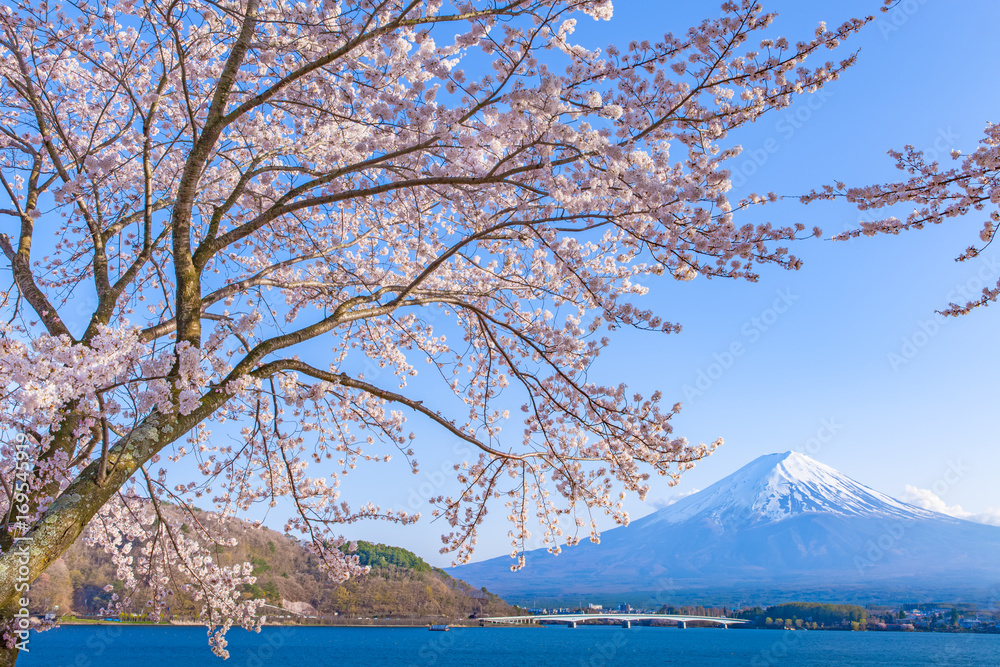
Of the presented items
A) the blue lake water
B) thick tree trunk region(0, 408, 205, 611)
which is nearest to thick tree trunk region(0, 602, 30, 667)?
thick tree trunk region(0, 408, 205, 611)

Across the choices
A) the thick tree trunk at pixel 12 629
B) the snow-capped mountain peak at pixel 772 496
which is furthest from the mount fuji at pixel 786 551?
the thick tree trunk at pixel 12 629

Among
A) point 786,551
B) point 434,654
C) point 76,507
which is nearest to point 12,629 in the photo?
point 76,507

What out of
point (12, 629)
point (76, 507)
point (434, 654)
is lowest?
point (434, 654)

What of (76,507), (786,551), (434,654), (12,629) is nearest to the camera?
(76,507)

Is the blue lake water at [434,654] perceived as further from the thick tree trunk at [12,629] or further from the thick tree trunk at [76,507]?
the thick tree trunk at [76,507]

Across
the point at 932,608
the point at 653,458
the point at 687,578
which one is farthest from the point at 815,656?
the point at 653,458

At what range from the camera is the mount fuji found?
10819cm

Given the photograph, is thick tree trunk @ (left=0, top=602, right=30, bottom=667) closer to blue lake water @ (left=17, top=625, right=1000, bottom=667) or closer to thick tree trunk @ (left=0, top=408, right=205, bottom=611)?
thick tree trunk @ (left=0, top=408, right=205, bottom=611)

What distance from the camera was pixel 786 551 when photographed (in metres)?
121

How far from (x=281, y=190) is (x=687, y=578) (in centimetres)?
12905

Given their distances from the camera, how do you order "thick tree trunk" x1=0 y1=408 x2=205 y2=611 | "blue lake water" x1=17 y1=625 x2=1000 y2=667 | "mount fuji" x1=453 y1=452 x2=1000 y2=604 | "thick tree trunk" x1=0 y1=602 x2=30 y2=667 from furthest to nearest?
"mount fuji" x1=453 y1=452 x2=1000 y2=604
"blue lake water" x1=17 y1=625 x2=1000 y2=667
"thick tree trunk" x1=0 y1=602 x2=30 y2=667
"thick tree trunk" x1=0 y1=408 x2=205 y2=611

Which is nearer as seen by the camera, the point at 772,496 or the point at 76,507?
the point at 76,507

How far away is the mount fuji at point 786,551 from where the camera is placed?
108188 mm

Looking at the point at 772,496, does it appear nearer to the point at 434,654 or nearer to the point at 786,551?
the point at 786,551
